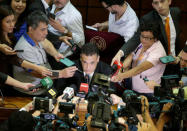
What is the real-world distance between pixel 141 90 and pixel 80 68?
66 cm

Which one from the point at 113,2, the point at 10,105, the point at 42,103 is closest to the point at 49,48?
the point at 10,105

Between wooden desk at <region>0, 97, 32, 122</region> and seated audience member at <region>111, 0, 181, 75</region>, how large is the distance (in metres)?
0.98

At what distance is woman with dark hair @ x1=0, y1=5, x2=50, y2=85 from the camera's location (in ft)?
9.02

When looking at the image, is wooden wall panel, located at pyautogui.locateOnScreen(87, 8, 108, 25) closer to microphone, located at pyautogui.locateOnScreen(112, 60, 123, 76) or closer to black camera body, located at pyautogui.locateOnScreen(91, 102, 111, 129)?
microphone, located at pyautogui.locateOnScreen(112, 60, 123, 76)

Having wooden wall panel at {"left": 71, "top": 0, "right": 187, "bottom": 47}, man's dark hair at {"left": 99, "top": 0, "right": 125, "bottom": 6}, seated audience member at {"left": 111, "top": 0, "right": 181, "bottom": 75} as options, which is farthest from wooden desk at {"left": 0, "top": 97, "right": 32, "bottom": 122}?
wooden wall panel at {"left": 71, "top": 0, "right": 187, "bottom": 47}

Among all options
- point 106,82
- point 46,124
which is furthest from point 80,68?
point 46,124

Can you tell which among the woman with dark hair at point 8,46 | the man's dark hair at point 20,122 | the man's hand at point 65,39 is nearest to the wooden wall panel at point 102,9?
the man's hand at point 65,39

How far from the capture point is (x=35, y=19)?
2838 millimetres

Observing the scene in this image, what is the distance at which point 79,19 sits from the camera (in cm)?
312

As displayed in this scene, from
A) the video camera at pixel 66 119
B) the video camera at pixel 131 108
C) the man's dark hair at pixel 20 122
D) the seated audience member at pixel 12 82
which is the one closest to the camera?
the man's dark hair at pixel 20 122

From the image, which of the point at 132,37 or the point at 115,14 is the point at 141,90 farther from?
the point at 115,14

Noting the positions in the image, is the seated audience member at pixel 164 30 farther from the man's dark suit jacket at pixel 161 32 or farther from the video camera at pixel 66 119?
the video camera at pixel 66 119

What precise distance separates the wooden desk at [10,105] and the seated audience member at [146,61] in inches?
35.6

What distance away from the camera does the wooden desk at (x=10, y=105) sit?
9.05 feet
